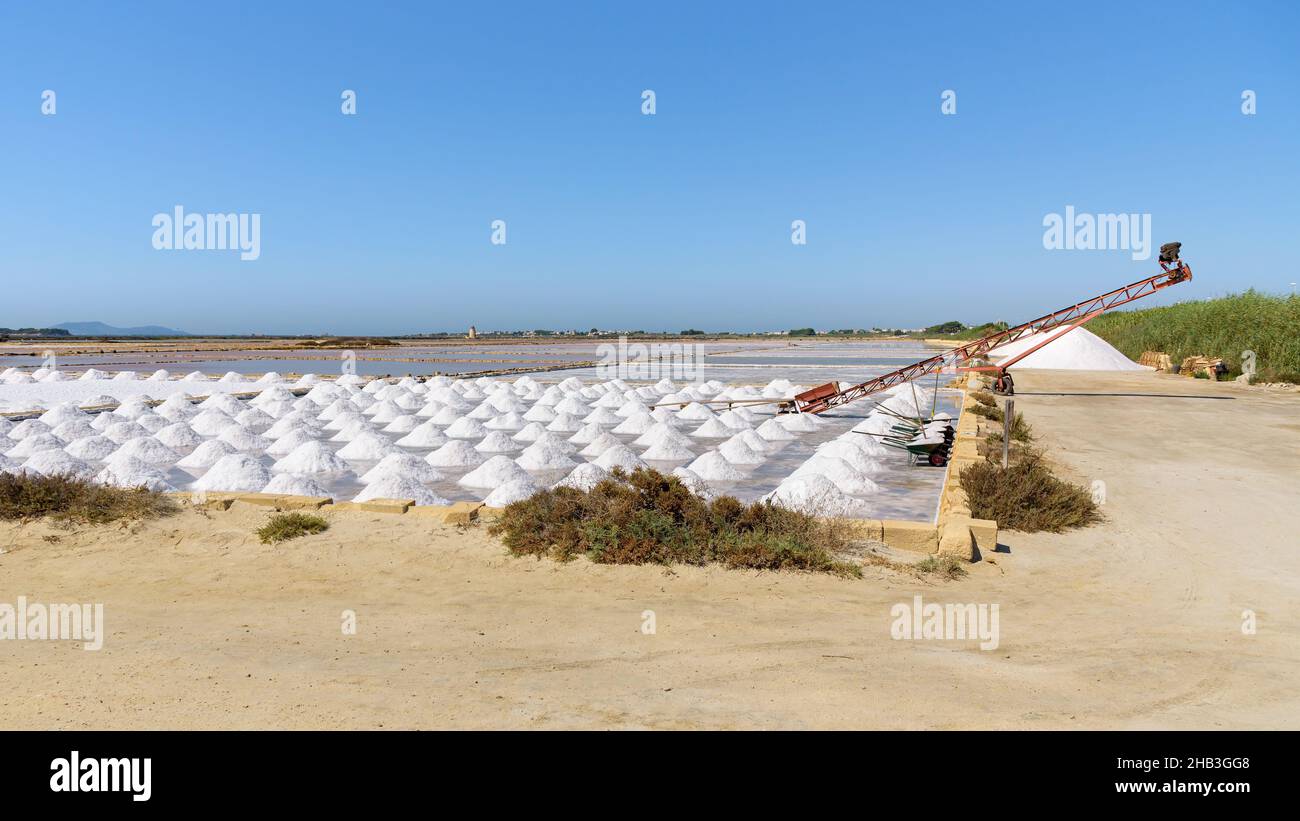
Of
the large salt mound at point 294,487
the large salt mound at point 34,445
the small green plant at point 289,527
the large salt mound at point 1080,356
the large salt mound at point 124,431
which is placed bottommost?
the small green plant at point 289,527

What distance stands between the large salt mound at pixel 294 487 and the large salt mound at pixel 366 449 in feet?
7.34

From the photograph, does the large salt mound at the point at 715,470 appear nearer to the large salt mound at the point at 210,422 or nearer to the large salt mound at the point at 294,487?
the large salt mound at the point at 294,487

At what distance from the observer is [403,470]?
28.4 feet

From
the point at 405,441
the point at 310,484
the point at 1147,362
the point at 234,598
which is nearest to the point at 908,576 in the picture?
the point at 234,598

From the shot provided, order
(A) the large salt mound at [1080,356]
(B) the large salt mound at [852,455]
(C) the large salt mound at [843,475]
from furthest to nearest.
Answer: (A) the large salt mound at [1080,356] → (B) the large salt mound at [852,455] → (C) the large salt mound at [843,475]

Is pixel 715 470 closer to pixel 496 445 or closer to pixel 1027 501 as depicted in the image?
pixel 1027 501

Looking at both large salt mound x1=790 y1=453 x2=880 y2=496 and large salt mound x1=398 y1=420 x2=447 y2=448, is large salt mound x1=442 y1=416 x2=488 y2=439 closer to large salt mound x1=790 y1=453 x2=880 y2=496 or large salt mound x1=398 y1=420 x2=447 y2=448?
large salt mound x1=398 y1=420 x2=447 y2=448

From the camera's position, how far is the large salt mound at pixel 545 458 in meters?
10.2

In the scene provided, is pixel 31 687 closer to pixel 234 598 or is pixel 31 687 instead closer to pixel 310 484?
pixel 234 598

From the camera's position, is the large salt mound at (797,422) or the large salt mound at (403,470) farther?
the large salt mound at (797,422)

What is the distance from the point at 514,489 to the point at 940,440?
18.1 feet

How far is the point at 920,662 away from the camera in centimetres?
388

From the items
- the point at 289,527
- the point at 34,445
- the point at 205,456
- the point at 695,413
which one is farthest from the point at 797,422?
the point at 34,445

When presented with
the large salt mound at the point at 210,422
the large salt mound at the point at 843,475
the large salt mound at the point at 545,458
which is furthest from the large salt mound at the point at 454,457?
the large salt mound at the point at 210,422
